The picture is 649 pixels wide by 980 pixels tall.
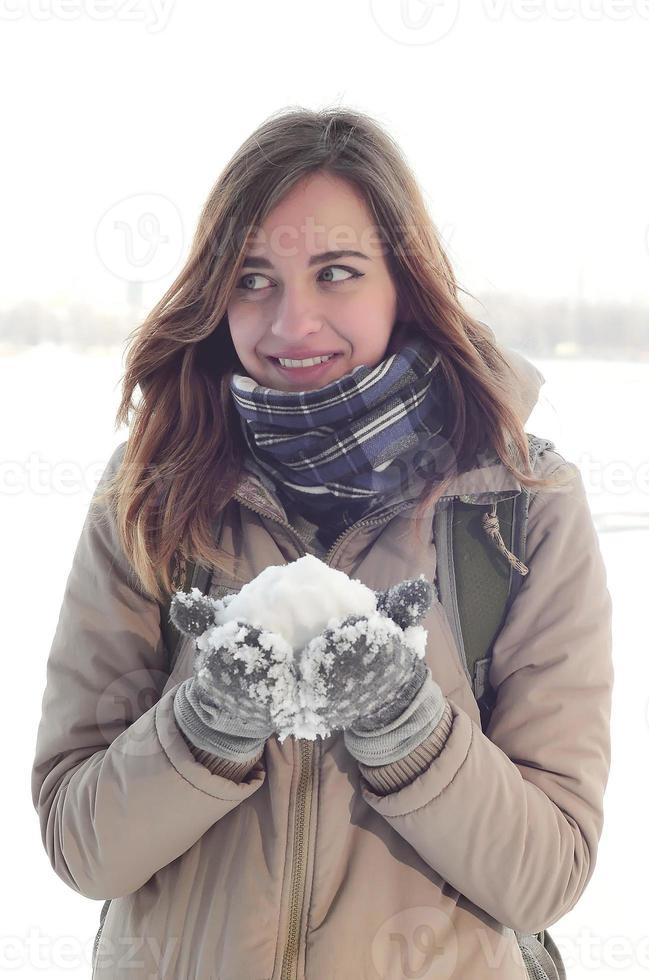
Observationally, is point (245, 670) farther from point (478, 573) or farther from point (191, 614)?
point (478, 573)

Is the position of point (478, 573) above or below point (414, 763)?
above

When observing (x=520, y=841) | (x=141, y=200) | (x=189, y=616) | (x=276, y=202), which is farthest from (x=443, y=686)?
(x=141, y=200)

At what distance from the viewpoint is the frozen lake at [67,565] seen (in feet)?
5.44

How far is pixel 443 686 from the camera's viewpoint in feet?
2.98

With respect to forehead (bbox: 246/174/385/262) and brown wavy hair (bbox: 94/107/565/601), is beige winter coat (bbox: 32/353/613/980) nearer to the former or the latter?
brown wavy hair (bbox: 94/107/565/601)

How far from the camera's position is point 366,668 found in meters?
0.73

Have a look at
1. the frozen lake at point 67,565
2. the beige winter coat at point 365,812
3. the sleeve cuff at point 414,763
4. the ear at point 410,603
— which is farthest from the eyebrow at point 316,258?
the frozen lake at point 67,565

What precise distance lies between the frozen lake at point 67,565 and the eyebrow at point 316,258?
94cm

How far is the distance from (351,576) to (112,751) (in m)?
0.33

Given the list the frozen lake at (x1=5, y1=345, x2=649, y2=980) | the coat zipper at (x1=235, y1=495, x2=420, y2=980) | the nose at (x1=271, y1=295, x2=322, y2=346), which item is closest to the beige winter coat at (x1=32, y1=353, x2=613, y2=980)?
the coat zipper at (x1=235, y1=495, x2=420, y2=980)

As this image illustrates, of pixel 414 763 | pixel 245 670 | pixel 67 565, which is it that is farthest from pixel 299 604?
pixel 67 565

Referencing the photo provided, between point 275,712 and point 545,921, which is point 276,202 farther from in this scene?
point 545,921

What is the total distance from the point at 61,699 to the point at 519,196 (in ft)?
5.46

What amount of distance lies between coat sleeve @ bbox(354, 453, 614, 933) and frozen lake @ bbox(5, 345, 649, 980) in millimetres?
899
